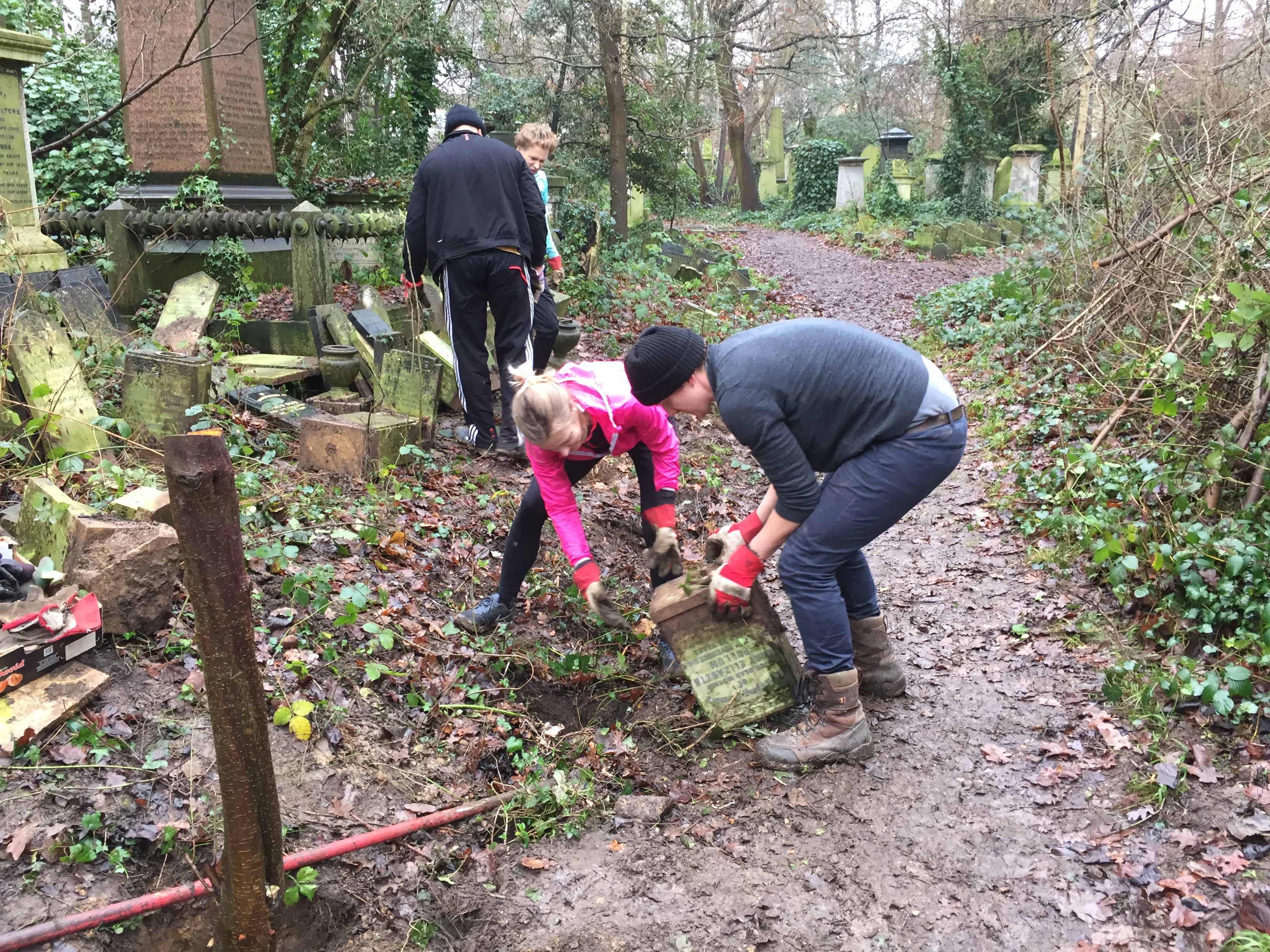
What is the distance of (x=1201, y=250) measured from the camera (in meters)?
4.96

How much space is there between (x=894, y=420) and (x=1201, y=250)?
11.7 ft

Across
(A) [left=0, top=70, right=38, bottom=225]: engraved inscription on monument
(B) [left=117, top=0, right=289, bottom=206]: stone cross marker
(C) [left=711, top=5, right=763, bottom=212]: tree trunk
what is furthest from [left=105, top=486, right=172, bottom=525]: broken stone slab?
(C) [left=711, top=5, right=763, bottom=212]: tree trunk

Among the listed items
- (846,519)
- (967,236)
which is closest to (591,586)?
(846,519)

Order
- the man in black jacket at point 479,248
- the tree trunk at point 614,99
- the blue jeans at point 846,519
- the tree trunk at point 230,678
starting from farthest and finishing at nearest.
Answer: the tree trunk at point 614,99 < the man in black jacket at point 479,248 < the blue jeans at point 846,519 < the tree trunk at point 230,678

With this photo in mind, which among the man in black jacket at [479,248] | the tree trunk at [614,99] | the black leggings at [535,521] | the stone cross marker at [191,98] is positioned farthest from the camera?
the tree trunk at [614,99]

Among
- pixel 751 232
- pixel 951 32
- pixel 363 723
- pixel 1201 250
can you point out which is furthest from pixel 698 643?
pixel 751 232

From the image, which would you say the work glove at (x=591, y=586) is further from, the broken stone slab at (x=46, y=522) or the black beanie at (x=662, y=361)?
the broken stone slab at (x=46, y=522)

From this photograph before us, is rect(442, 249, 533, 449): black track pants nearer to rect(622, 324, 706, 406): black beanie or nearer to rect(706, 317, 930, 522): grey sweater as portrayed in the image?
rect(622, 324, 706, 406): black beanie

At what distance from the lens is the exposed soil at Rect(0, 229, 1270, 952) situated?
2316 millimetres

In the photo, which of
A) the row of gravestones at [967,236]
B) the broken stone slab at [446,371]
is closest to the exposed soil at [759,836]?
the broken stone slab at [446,371]

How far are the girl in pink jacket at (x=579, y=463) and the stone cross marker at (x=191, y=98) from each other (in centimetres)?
610

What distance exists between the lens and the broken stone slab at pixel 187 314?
17.8ft

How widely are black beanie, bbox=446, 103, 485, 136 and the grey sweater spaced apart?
3.46 meters

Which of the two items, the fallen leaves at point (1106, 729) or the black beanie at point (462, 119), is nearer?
the fallen leaves at point (1106, 729)
